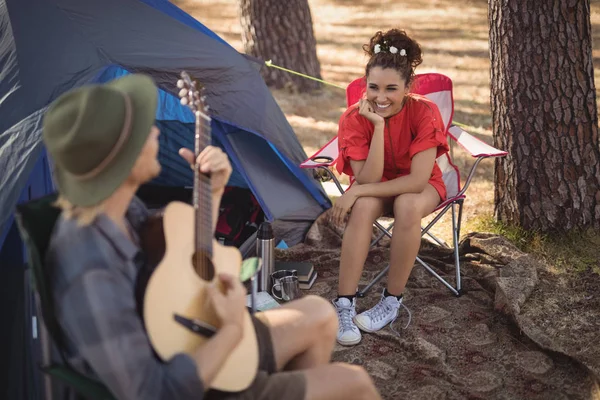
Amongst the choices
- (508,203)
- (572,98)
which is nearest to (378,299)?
(508,203)

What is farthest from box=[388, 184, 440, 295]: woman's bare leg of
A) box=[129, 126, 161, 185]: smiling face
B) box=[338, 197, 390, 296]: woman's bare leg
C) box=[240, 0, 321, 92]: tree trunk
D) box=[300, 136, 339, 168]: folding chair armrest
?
box=[240, 0, 321, 92]: tree trunk

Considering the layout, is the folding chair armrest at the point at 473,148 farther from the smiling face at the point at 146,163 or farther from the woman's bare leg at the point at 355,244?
the smiling face at the point at 146,163

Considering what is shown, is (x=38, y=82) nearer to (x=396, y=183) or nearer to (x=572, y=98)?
(x=396, y=183)

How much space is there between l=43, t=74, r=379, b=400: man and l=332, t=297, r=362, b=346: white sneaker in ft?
3.87

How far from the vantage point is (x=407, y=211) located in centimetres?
294

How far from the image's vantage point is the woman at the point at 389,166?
295 centimetres

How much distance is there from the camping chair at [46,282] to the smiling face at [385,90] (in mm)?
1714

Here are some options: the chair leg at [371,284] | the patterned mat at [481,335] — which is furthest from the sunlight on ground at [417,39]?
the chair leg at [371,284]

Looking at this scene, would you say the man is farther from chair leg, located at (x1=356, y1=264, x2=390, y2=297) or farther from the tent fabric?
chair leg, located at (x1=356, y1=264, x2=390, y2=297)

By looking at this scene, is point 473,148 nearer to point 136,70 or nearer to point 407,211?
point 407,211

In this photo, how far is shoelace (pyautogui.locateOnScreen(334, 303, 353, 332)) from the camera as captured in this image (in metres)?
2.89

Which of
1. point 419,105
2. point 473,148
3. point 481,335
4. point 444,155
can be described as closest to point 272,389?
point 481,335

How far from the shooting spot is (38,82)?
2729mm

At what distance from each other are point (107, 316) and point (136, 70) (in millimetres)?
1669
